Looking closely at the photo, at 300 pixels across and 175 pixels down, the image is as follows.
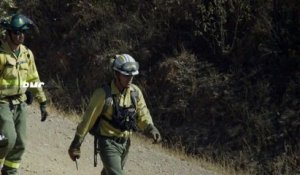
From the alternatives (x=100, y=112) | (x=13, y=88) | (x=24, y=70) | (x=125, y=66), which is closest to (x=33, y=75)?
(x=24, y=70)

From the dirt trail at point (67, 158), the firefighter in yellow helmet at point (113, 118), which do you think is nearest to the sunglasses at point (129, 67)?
the firefighter in yellow helmet at point (113, 118)

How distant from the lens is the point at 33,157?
29.6 ft

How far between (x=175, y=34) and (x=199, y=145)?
294cm

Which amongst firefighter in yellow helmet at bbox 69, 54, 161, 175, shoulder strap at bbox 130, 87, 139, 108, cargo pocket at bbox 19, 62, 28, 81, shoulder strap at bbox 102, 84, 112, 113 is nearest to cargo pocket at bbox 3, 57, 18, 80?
cargo pocket at bbox 19, 62, 28, 81

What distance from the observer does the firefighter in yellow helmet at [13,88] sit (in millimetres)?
6609

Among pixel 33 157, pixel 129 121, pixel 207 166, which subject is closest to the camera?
pixel 129 121

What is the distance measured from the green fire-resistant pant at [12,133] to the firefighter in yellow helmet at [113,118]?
41.3 inches

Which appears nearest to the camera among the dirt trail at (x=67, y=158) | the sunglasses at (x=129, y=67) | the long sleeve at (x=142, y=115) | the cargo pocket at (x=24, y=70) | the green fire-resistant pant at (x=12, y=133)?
the sunglasses at (x=129, y=67)

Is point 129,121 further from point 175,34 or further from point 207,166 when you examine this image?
point 175,34

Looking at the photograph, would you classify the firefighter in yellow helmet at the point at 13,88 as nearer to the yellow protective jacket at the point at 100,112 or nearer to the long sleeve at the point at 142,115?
the yellow protective jacket at the point at 100,112

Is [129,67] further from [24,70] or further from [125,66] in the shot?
[24,70]

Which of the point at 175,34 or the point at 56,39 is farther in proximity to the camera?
the point at 56,39

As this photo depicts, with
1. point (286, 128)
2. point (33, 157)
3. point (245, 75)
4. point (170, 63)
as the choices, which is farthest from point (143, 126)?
point (170, 63)

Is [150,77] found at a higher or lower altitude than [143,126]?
lower
